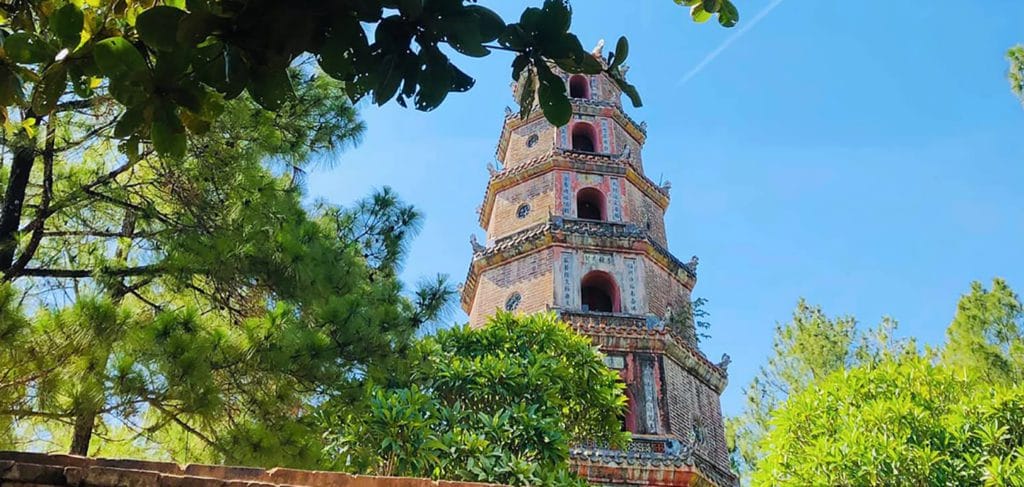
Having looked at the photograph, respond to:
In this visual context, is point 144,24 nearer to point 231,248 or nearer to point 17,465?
point 17,465

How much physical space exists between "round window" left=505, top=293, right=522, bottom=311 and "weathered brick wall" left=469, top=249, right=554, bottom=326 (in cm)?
6

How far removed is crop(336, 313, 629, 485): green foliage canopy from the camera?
30.5 ft

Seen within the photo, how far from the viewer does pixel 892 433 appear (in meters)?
10.1

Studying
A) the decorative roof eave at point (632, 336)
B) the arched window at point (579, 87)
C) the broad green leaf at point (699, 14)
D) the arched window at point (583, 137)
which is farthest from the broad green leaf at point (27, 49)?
the arched window at point (579, 87)

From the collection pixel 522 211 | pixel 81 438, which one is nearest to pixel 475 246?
pixel 522 211

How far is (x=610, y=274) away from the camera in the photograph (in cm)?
1700

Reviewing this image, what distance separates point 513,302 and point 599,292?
219cm

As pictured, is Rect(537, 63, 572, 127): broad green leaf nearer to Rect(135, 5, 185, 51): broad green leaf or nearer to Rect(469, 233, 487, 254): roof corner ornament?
Rect(135, 5, 185, 51): broad green leaf

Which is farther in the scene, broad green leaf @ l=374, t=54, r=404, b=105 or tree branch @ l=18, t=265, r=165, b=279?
tree branch @ l=18, t=265, r=165, b=279

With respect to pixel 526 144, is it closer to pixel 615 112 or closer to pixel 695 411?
pixel 615 112

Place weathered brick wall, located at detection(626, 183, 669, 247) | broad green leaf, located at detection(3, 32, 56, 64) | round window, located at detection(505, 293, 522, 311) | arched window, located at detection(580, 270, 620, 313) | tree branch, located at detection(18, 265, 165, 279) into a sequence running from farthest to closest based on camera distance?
weathered brick wall, located at detection(626, 183, 669, 247)
arched window, located at detection(580, 270, 620, 313)
round window, located at detection(505, 293, 522, 311)
tree branch, located at detection(18, 265, 165, 279)
broad green leaf, located at detection(3, 32, 56, 64)

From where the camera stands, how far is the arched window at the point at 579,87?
70.8 feet

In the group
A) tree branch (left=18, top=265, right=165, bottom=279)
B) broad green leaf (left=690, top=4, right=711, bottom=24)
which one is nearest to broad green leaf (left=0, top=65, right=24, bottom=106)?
broad green leaf (left=690, top=4, right=711, bottom=24)

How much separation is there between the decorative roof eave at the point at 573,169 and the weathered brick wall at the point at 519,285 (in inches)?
96.0
